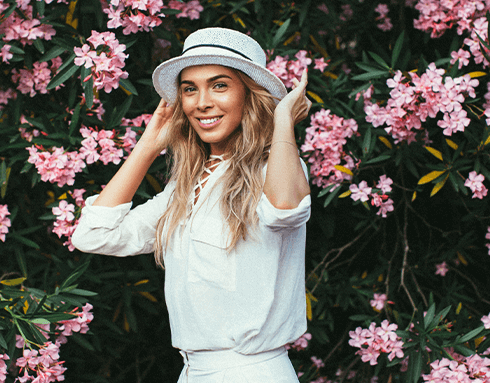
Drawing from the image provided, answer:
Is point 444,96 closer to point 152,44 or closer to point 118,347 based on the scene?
point 152,44

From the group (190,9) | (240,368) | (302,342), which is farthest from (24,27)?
(302,342)

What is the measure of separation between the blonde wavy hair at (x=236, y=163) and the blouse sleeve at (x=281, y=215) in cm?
9

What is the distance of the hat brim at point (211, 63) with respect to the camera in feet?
4.74

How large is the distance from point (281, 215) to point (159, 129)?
64cm

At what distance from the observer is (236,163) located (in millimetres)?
1484

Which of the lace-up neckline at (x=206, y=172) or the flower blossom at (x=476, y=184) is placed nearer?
the lace-up neckline at (x=206, y=172)

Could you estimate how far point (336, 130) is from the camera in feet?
7.38

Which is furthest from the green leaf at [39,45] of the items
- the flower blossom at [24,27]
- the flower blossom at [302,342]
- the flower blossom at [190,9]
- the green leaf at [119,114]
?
the flower blossom at [302,342]

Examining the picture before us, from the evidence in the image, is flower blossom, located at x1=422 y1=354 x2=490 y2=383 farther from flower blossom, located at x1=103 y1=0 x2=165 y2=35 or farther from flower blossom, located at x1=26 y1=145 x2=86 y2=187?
flower blossom, located at x1=103 y1=0 x2=165 y2=35

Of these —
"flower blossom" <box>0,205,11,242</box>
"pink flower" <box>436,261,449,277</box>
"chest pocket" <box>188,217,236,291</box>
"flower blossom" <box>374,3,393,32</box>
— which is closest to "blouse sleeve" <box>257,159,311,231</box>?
"chest pocket" <box>188,217,236,291</box>

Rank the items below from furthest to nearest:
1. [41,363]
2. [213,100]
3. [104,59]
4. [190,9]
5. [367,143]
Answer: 1. [190,9]
2. [367,143]
3. [104,59]
4. [41,363]
5. [213,100]

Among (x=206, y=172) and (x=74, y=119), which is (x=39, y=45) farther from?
(x=206, y=172)

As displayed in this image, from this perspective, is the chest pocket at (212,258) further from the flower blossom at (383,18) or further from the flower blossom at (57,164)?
the flower blossom at (383,18)

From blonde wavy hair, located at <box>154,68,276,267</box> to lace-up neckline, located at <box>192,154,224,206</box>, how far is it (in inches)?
0.6
